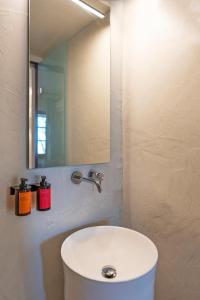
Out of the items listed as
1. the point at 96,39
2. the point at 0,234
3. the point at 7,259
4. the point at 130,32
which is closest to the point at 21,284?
the point at 7,259

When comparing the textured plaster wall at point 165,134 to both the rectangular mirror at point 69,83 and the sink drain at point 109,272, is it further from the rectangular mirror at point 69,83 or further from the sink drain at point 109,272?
the sink drain at point 109,272

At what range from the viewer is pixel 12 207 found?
0.94 m

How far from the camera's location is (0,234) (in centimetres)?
92

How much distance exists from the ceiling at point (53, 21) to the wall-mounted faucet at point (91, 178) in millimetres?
651

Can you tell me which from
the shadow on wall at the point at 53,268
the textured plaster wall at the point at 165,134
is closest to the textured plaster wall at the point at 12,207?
the shadow on wall at the point at 53,268

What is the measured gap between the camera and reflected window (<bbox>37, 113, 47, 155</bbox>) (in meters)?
1.04

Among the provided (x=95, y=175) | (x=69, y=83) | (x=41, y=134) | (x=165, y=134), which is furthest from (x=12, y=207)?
(x=165, y=134)

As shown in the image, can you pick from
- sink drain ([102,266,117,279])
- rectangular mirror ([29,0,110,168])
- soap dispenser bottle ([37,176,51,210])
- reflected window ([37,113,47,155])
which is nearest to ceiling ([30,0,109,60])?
rectangular mirror ([29,0,110,168])

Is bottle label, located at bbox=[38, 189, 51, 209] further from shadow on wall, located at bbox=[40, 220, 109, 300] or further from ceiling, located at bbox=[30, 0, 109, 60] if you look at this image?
ceiling, located at bbox=[30, 0, 109, 60]

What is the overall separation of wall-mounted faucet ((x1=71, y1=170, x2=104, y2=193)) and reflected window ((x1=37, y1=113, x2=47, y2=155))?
22 centimetres

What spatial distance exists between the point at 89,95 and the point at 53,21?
445mm

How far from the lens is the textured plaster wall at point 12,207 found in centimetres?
93

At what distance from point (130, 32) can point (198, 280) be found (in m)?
1.54

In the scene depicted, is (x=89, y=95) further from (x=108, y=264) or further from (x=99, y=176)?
(x=108, y=264)
